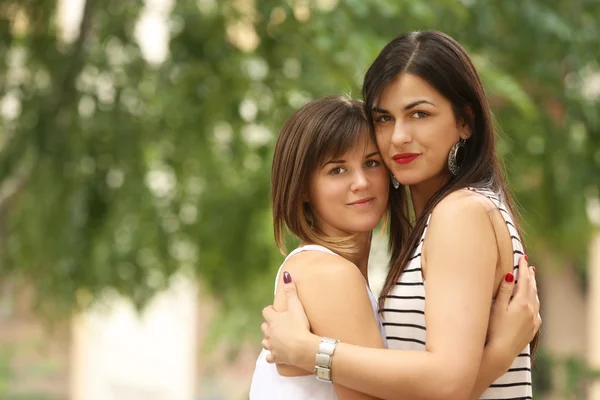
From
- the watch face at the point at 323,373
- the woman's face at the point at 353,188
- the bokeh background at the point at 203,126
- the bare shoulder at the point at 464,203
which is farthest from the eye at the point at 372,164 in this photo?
the bokeh background at the point at 203,126

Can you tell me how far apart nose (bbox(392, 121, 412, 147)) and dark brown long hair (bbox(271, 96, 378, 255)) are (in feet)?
0.41

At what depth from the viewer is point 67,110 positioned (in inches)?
267

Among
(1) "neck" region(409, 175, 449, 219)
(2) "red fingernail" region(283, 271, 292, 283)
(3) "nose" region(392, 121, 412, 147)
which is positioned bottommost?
(2) "red fingernail" region(283, 271, 292, 283)

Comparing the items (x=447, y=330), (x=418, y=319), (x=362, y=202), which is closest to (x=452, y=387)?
(x=447, y=330)

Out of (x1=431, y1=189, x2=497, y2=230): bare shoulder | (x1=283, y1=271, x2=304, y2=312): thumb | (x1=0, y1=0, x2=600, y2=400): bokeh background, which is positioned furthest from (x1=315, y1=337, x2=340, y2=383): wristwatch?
(x1=0, y1=0, x2=600, y2=400): bokeh background

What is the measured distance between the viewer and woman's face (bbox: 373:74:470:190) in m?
2.54

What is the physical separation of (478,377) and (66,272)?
4.87m

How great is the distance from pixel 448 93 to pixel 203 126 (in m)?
4.34

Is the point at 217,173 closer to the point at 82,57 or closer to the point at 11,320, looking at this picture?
the point at 82,57

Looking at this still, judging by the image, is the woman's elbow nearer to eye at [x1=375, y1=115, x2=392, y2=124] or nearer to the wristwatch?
the wristwatch

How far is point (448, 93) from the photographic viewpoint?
100 inches

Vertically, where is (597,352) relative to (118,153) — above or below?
below

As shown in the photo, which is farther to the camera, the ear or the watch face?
the ear

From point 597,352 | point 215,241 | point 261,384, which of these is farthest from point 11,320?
point 261,384
